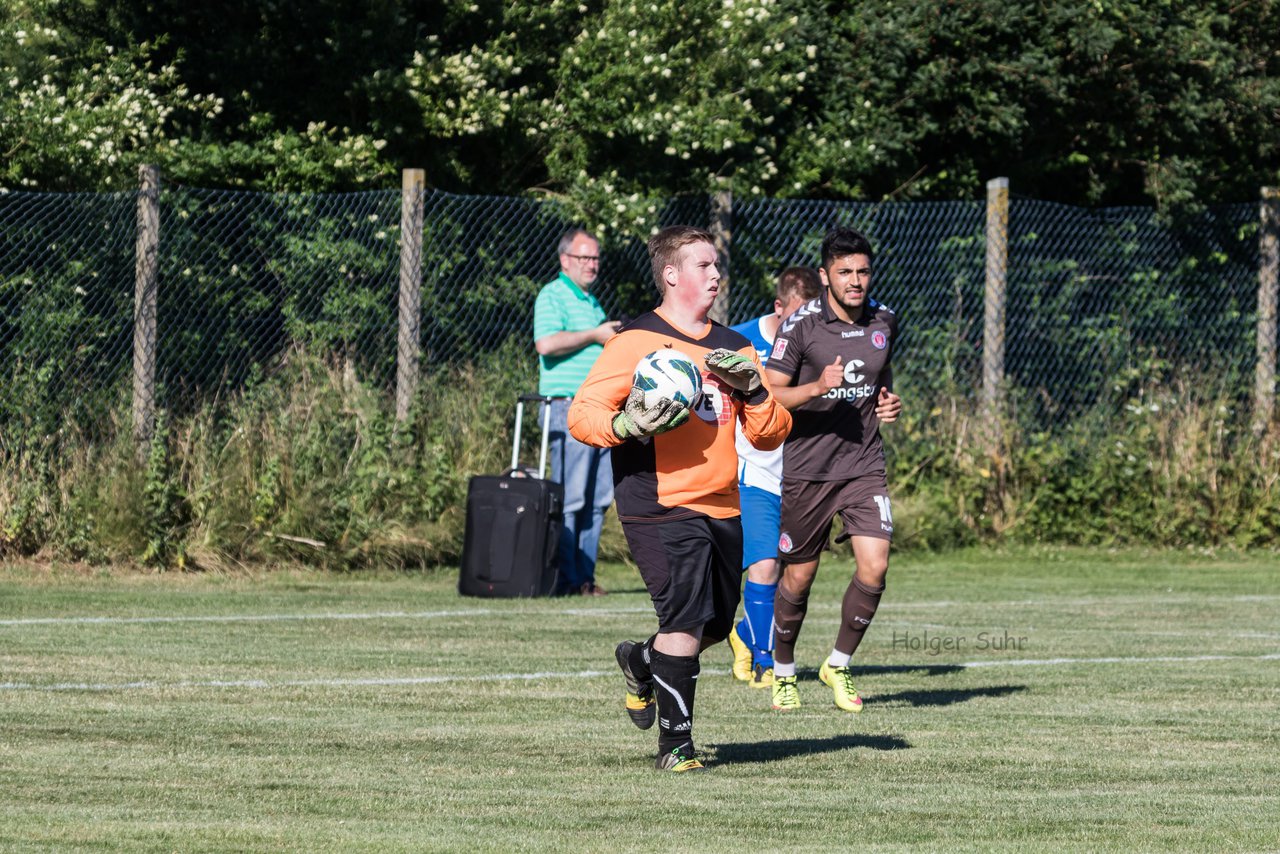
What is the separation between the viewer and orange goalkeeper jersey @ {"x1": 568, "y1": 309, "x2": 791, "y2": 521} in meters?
6.47

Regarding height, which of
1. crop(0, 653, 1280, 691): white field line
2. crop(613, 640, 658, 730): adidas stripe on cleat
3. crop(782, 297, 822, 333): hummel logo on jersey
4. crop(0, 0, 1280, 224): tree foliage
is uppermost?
crop(0, 0, 1280, 224): tree foliage

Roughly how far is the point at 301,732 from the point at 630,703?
121 centimetres

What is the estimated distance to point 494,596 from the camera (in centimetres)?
1238

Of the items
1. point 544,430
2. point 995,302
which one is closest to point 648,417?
point 544,430

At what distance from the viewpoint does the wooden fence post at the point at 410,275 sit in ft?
46.2

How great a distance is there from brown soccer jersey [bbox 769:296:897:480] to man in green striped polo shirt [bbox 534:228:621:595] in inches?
153

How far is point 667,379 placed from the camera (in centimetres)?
612

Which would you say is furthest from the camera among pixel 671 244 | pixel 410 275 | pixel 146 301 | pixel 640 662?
pixel 410 275

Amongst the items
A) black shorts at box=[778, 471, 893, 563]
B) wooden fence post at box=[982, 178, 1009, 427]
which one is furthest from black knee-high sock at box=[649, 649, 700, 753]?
wooden fence post at box=[982, 178, 1009, 427]

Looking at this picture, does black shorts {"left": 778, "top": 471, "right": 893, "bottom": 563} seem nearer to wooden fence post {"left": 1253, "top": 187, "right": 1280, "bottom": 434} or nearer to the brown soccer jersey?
the brown soccer jersey

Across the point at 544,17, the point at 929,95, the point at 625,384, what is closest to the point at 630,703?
the point at 625,384

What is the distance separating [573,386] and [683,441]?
242 inches

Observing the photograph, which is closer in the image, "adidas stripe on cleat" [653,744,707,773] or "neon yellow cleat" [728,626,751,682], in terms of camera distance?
"adidas stripe on cleat" [653,744,707,773]

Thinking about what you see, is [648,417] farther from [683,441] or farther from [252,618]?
[252,618]
